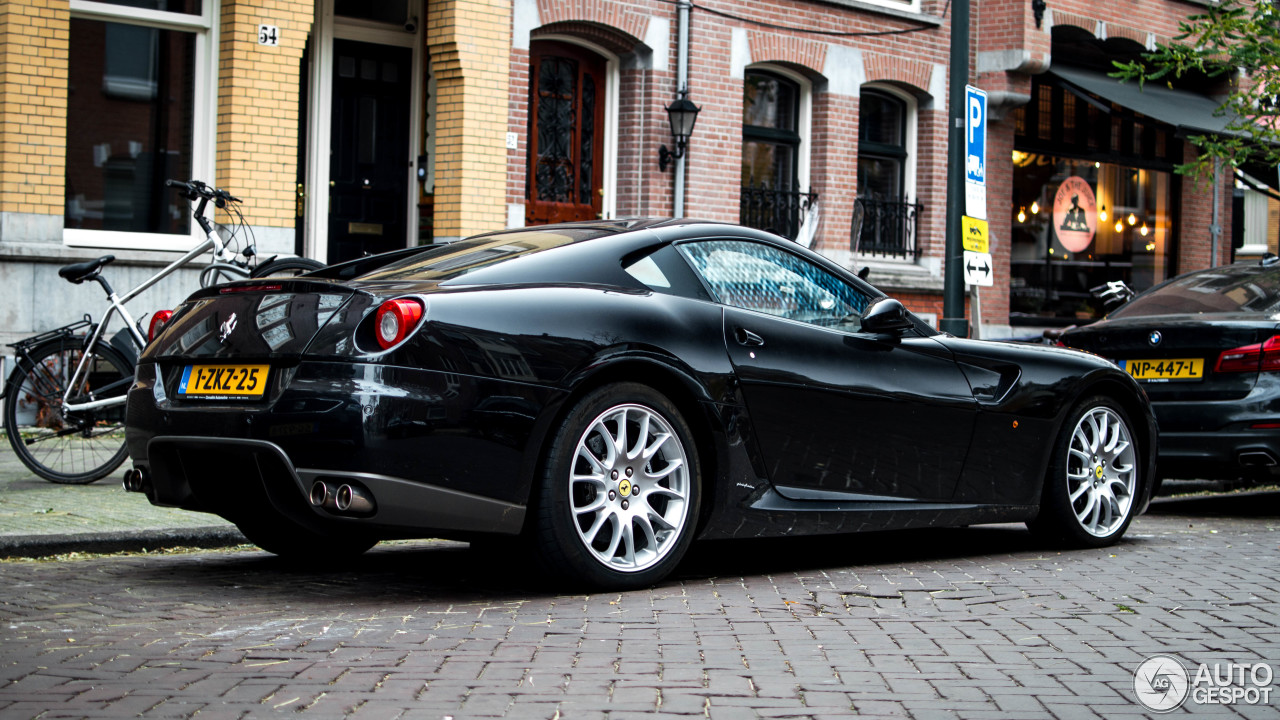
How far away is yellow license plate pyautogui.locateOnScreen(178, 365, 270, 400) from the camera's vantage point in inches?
207

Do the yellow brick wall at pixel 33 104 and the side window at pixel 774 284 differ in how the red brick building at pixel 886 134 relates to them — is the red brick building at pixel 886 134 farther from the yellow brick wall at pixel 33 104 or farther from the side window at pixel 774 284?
the side window at pixel 774 284

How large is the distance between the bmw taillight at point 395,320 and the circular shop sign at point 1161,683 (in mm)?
2534

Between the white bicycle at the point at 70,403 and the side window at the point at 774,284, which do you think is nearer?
the side window at the point at 774,284

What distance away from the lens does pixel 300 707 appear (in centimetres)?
383

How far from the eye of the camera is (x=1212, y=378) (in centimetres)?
882

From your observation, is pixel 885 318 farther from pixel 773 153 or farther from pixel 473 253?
pixel 773 153

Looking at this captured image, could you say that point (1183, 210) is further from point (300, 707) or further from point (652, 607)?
point (300, 707)

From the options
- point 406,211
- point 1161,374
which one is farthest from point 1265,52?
point 406,211

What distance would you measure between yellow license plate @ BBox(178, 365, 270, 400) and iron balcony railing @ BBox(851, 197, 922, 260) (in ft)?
45.2

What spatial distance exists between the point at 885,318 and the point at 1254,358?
3.46 m

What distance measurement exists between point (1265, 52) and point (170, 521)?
11.7 metres

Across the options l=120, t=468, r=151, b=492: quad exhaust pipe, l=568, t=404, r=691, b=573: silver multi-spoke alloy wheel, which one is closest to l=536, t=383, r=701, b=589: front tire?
l=568, t=404, r=691, b=573: silver multi-spoke alloy wheel

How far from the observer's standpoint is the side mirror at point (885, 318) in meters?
6.35

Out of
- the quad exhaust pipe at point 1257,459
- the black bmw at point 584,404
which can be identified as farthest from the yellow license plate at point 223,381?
the quad exhaust pipe at point 1257,459
